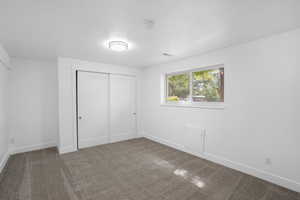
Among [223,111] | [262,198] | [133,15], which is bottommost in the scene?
[262,198]

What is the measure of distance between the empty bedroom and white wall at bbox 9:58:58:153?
0.02m

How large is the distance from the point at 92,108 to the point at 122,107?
0.93 metres

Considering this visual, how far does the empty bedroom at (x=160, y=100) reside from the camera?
70.5 inches

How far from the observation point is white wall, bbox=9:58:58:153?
11.4ft

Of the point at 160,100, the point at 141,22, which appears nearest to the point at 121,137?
the point at 160,100

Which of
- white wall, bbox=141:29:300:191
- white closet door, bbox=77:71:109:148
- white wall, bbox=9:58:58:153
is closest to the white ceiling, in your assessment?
white wall, bbox=141:29:300:191

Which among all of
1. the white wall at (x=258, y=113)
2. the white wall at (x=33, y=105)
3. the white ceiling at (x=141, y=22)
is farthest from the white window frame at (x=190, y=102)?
the white wall at (x=33, y=105)

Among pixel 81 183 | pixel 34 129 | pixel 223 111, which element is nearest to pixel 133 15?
pixel 223 111

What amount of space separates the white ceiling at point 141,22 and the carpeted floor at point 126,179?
235 cm

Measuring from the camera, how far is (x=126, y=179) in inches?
93.7

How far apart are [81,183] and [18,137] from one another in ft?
8.34

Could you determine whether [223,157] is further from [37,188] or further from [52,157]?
[52,157]

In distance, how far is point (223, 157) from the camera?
286 centimetres

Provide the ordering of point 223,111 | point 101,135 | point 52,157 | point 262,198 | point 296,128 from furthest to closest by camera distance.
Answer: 1. point 101,135
2. point 52,157
3. point 223,111
4. point 296,128
5. point 262,198
